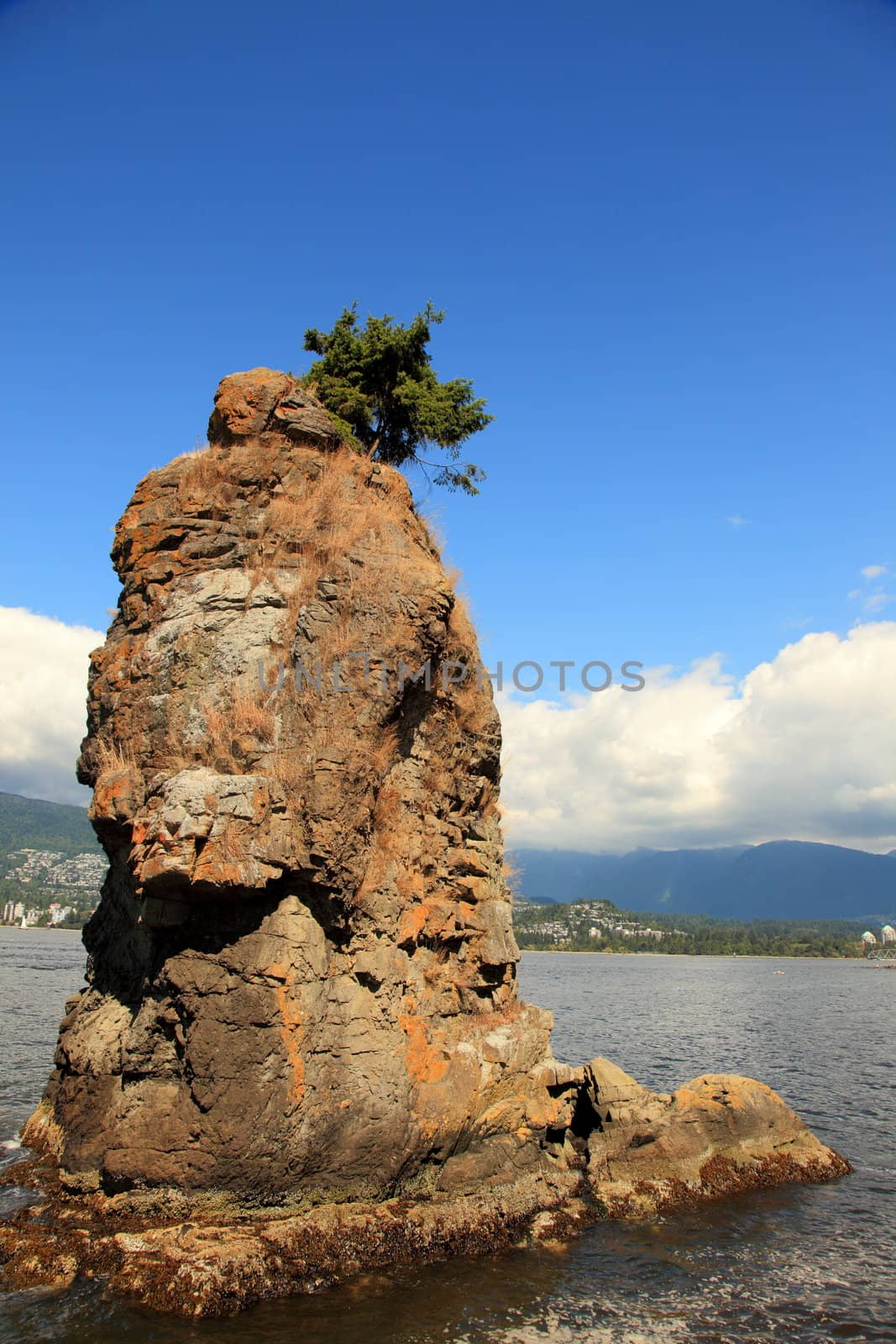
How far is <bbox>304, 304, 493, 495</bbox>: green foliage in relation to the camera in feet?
78.9

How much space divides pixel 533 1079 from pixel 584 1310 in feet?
16.2

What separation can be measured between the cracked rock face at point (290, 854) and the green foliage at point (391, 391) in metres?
4.91

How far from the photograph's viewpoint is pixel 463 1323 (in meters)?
10.9

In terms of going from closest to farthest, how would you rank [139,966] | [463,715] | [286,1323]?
1. [286,1323]
2. [139,966]
3. [463,715]

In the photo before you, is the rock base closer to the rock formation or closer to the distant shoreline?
the rock formation

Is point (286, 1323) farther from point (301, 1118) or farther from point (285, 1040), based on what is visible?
point (285, 1040)

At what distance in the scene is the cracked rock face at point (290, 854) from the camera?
12703 mm

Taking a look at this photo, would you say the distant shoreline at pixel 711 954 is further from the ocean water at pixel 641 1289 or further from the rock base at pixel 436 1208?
the rock base at pixel 436 1208

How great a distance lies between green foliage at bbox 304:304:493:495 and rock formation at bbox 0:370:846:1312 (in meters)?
4.56

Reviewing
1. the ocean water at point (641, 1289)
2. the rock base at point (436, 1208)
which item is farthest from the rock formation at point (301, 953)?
the ocean water at point (641, 1289)

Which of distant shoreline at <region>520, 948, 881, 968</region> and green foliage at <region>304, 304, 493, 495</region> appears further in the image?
distant shoreline at <region>520, 948, 881, 968</region>

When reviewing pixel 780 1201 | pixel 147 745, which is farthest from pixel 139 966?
pixel 780 1201

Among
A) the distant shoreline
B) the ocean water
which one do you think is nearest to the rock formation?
the ocean water

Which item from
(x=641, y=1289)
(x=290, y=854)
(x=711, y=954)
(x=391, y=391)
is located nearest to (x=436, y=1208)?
(x=641, y=1289)
